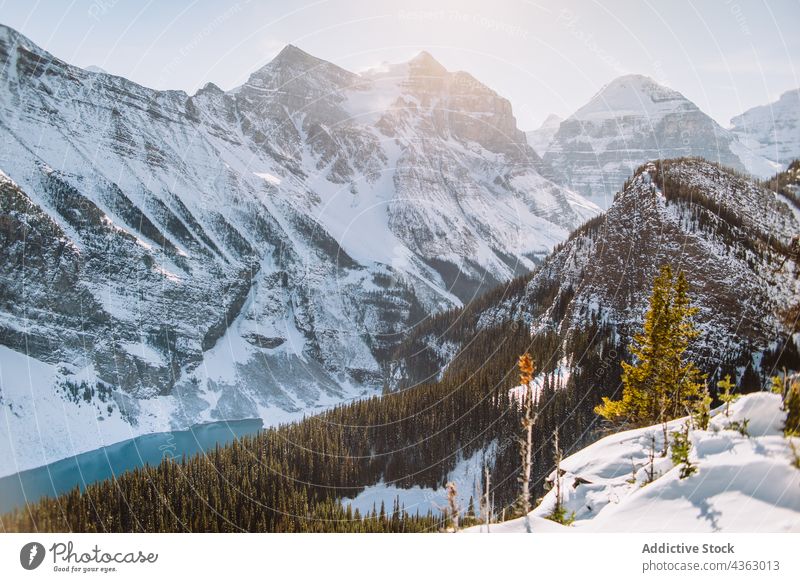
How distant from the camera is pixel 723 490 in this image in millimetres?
10031

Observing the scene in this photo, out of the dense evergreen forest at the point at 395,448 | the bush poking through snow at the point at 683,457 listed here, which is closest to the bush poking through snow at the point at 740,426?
the bush poking through snow at the point at 683,457

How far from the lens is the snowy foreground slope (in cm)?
988

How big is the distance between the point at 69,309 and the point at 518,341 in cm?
14267

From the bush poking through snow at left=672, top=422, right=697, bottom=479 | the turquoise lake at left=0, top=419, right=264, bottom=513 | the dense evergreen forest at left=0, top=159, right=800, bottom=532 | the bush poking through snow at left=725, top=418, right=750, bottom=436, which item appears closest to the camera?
the bush poking through snow at left=672, top=422, right=697, bottom=479

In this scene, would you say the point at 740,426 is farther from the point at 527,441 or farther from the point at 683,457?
the point at 527,441

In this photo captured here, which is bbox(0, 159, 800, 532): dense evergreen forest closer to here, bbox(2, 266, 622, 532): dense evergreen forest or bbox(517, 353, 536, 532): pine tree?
bbox(2, 266, 622, 532): dense evergreen forest

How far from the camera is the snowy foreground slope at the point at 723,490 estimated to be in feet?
32.4

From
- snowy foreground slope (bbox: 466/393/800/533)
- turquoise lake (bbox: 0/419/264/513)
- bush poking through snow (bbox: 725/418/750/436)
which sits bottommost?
turquoise lake (bbox: 0/419/264/513)

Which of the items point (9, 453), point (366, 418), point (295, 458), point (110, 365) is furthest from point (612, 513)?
point (110, 365)

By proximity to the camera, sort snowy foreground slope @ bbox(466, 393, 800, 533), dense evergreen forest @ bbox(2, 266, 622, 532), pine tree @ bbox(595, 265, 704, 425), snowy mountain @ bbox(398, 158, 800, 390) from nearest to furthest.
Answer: snowy foreground slope @ bbox(466, 393, 800, 533) → pine tree @ bbox(595, 265, 704, 425) → dense evergreen forest @ bbox(2, 266, 622, 532) → snowy mountain @ bbox(398, 158, 800, 390)

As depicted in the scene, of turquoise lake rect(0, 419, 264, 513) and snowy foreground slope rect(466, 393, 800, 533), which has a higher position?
snowy foreground slope rect(466, 393, 800, 533)

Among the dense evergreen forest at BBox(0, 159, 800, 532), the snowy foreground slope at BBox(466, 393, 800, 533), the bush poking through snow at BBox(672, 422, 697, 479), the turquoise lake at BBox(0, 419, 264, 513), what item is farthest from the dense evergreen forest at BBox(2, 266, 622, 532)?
the turquoise lake at BBox(0, 419, 264, 513)

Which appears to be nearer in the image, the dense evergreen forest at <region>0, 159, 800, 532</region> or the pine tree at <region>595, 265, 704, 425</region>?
the pine tree at <region>595, 265, 704, 425</region>
